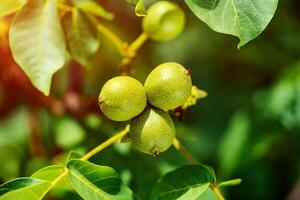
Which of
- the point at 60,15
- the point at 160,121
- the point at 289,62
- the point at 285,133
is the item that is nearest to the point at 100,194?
the point at 160,121

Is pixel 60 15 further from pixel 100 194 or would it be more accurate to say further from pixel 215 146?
pixel 215 146

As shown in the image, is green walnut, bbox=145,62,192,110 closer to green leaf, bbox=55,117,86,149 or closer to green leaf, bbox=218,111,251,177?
green leaf, bbox=55,117,86,149

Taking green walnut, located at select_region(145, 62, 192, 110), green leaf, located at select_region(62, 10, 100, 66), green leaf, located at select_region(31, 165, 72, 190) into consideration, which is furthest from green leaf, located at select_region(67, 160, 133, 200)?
green leaf, located at select_region(62, 10, 100, 66)

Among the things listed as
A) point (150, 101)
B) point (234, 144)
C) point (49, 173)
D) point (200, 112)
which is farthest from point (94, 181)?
point (200, 112)

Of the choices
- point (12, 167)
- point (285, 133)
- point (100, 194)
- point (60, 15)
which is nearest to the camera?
point (100, 194)

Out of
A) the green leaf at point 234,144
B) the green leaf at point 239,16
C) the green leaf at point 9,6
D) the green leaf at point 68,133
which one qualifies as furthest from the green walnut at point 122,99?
the green leaf at point 234,144

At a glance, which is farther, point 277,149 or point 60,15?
point 277,149
